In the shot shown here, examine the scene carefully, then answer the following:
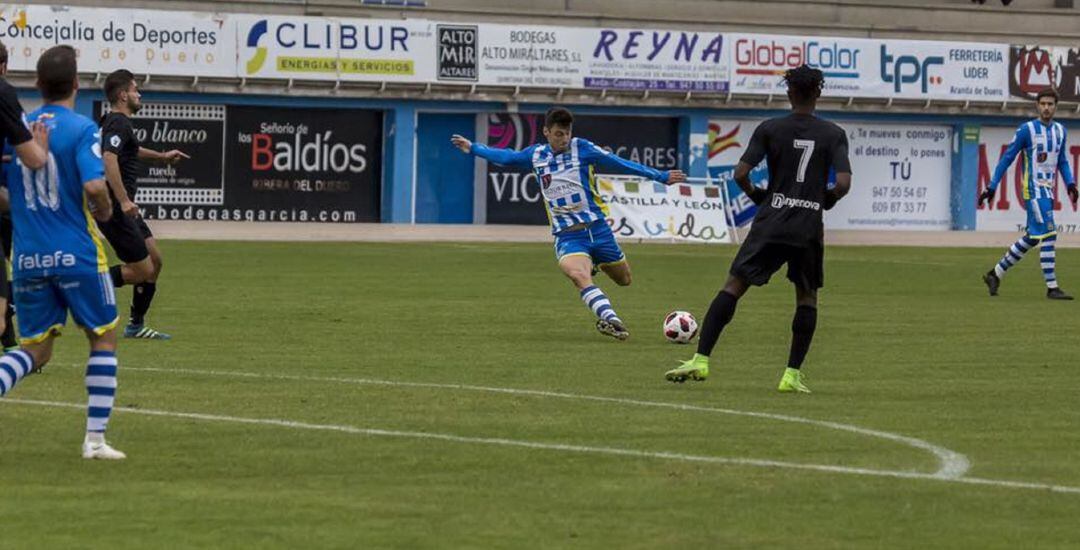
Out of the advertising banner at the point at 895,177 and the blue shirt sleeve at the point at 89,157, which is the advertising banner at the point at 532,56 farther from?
the blue shirt sleeve at the point at 89,157

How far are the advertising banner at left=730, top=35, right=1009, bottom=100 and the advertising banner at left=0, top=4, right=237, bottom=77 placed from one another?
11645mm

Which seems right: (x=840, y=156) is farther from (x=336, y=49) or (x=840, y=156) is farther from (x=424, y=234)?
(x=336, y=49)

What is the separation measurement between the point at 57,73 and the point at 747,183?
503 cm

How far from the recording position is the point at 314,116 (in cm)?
4588

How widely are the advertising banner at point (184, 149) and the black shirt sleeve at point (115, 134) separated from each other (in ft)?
92.3

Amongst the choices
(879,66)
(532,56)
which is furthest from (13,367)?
(879,66)

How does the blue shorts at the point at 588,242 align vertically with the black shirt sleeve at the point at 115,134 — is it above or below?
below

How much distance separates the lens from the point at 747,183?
13.2 meters

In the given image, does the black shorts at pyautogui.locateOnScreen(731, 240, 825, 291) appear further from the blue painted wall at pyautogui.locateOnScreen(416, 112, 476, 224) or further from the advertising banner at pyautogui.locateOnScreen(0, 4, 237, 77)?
the blue painted wall at pyautogui.locateOnScreen(416, 112, 476, 224)

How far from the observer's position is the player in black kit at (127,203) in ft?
47.8

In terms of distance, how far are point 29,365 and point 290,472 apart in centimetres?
140

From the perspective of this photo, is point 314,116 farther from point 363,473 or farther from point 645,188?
point 363,473

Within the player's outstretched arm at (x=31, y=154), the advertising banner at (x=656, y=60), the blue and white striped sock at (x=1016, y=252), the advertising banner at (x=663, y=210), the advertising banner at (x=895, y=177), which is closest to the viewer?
the player's outstretched arm at (x=31, y=154)

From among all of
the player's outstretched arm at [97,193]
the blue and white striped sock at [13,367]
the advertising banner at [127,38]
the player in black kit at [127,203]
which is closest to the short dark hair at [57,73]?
the player's outstretched arm at [97,193]
